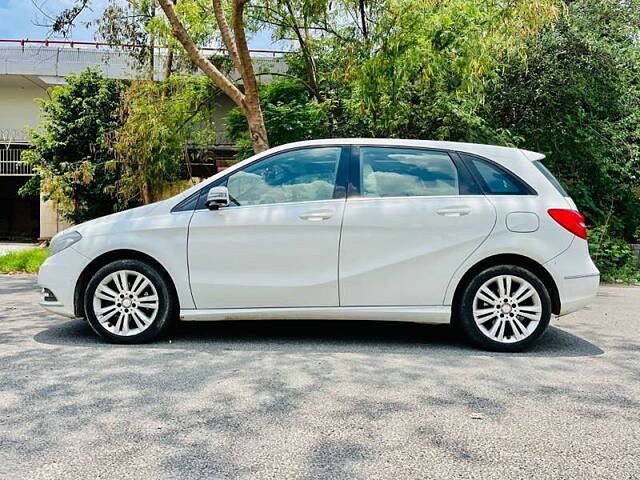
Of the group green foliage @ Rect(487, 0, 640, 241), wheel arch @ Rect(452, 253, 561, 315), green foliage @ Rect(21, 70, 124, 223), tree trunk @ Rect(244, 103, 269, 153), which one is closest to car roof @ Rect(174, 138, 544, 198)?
wheel arch @ Rect(452, 253, 561, 315)

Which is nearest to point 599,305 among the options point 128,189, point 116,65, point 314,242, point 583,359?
point 583,359

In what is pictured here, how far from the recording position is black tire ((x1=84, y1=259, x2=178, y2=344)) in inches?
194

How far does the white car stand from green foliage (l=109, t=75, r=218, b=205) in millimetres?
7460

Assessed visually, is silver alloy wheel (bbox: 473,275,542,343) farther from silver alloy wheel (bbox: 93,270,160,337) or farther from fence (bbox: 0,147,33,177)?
fence (bbox: 0,147,33,177)

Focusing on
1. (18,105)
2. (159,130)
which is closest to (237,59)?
(159,130)

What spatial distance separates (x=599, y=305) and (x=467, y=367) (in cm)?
429

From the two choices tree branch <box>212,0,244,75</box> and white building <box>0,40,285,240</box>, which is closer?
tree branch <box>212,0,244,75</box>

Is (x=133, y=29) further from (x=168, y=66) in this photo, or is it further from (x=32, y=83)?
(x=32, y=83)

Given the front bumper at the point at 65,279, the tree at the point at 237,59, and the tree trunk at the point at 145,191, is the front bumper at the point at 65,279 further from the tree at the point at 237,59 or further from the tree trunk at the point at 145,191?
the tree trunk at the point at 145,191

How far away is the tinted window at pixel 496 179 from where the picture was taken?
4.97 metres

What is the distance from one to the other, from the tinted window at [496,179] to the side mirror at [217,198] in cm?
206

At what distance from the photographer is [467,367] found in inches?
174

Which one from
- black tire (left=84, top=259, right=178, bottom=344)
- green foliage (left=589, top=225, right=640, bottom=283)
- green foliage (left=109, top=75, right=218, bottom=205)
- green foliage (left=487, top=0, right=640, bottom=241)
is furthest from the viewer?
green foliage (left=109, top=75, right=218, bottom=205)

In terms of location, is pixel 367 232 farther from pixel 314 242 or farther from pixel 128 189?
pixel 128 189
